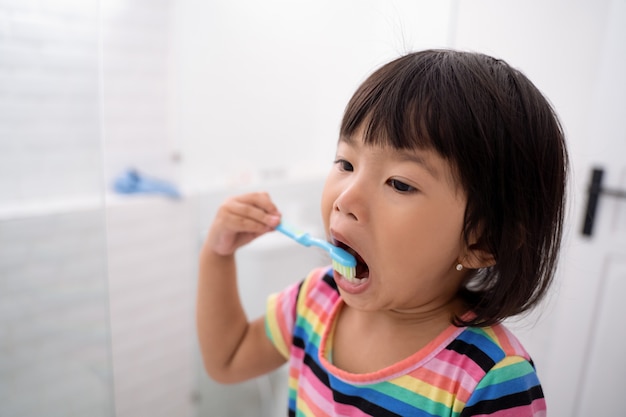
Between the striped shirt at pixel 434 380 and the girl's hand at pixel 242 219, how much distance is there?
0.45 ft

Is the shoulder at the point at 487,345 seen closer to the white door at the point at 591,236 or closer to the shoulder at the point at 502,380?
the shoulder at the point at 502,380

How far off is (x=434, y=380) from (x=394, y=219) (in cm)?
18

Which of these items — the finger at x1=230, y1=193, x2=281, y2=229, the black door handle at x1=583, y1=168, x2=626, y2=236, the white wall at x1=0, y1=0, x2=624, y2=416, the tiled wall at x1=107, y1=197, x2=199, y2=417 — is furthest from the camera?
the tiled wall at x1=107, y1=197, x2=199, y2=417

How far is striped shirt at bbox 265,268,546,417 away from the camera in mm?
495

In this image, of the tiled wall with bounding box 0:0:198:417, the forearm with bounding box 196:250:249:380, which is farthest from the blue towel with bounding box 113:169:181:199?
the forearm with bounding box 196:250:249:380

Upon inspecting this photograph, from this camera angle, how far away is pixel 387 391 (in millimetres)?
544

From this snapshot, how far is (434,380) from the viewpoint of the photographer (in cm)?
53

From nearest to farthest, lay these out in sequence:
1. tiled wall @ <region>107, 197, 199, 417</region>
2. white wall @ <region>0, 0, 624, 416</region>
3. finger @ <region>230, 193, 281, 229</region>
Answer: finger @ <region>230, 193, 281, 229</region>, white wall @ <region>0, 0, 624, 416</region>, tiled wall @ <region>107, 197, 199, 417</region>

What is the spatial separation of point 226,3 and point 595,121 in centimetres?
114

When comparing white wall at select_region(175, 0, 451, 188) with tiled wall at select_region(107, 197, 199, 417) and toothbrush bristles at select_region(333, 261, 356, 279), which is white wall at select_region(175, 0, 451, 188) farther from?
toothbrush bristles at select_region(333, 261, 356, 279)

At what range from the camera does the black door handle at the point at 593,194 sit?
128 centimetres

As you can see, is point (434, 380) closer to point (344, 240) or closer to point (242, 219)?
point (344, 240)

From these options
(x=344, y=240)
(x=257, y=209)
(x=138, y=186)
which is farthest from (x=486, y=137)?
(x=138, y=186)

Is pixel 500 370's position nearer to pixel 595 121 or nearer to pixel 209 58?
pixel 595 121
